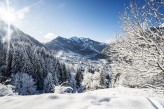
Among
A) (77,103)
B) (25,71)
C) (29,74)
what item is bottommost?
(29,74)

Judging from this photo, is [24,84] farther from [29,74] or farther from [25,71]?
Result: [29,74]

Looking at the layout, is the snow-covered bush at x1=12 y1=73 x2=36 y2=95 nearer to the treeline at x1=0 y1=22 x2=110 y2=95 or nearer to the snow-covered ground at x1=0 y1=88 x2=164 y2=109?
the treeline at x1=0 y1=22 x2=110 y2=95

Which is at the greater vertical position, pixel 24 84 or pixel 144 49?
pixel 144 49

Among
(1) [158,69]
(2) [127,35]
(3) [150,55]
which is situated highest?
(2) [127,35]

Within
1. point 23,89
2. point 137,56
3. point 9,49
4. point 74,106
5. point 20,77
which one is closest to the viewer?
point 74,106

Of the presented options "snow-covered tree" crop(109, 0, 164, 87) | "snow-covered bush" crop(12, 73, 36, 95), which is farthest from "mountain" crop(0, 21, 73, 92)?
"snow-covered tree" crop(109, 0, 164, 87)

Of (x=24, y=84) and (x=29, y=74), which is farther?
(x=29, y=74)

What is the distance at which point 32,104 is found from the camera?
16.6ft

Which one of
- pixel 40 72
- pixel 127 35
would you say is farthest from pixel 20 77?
pixel 127 35

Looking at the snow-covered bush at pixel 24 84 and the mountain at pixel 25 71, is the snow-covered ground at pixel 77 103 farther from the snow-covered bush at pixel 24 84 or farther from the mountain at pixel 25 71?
the snow-covered bush at pixel 24 84

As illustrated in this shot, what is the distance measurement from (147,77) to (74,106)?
167 inches

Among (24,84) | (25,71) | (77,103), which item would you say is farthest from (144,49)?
(25,71)

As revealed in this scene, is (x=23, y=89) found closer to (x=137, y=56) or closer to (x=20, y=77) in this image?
(x=20, y=77)

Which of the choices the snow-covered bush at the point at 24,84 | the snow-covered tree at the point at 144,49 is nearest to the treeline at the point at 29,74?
the snow-covered bush at the point at 24,84
